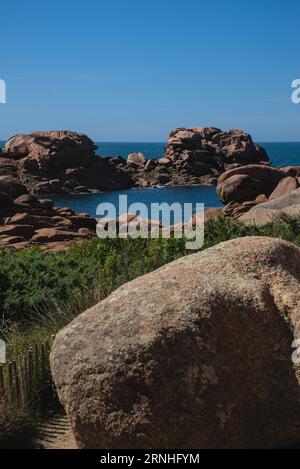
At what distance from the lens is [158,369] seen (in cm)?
492

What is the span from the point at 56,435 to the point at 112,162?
7804 cm

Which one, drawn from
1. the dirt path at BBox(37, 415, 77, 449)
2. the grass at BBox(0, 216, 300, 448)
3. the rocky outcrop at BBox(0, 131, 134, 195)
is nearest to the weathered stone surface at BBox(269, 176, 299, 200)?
the grass at BBox(0, 216, 300, 448)

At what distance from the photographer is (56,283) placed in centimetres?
995

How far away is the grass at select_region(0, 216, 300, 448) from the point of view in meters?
6.87

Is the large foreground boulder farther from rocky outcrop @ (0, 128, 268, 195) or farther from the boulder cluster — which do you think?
the boulder cluster

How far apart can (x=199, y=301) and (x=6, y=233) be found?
74.6 ft

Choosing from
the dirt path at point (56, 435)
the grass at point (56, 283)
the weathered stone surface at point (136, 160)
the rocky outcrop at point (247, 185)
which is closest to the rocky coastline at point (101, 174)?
the rocky outcrop at point (247, 185)

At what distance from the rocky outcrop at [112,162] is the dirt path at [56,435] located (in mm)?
61425

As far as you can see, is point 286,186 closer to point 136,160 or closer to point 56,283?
point 56,283

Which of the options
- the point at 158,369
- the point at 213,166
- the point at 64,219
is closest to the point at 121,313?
the point at 158,369

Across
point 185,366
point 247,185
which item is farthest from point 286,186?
point 185,366

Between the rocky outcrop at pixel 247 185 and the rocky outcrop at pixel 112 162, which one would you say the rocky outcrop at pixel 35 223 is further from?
the rocky outcrop at pixel 112 162

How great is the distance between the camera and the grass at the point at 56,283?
6.87 meters
